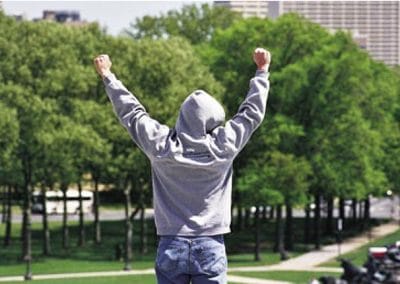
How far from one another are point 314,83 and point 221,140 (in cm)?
5929

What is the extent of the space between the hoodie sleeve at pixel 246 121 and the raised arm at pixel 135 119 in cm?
29

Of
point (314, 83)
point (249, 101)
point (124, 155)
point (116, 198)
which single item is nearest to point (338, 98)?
point (314, 83)

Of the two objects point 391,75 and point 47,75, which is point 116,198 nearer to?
point 391,75

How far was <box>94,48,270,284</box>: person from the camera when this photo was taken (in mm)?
6297

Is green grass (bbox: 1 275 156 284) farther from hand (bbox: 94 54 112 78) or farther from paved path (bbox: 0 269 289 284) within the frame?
hand (bbox: 94 54 112 78)

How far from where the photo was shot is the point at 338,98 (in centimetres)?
6569

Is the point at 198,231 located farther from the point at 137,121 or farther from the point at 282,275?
the point at 282,275

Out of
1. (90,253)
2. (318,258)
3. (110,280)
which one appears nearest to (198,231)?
(110,280)

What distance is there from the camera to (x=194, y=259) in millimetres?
6289

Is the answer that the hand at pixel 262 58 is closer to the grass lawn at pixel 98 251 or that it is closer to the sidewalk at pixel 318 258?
the sidewalk at pixel 318 258

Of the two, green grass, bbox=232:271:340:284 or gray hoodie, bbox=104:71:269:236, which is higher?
gray hoodie, bbox=104:71:269:236

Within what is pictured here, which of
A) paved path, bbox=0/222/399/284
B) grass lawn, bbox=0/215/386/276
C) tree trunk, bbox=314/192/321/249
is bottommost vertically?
grass lawn, bbox=0/215/386/276

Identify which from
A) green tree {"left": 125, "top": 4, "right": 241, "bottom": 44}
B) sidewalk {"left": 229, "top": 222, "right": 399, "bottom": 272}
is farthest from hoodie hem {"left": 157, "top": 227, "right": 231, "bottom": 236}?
green tree {"left": 125, "top": 4, "right": 241, "bottom": 44}

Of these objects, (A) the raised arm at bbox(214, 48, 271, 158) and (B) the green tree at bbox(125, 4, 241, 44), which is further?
(B) the green tree at bbox(125, 4, 241, 44)
